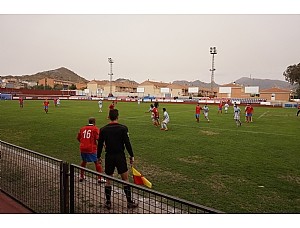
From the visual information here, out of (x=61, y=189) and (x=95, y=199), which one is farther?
(x=95, y=199)

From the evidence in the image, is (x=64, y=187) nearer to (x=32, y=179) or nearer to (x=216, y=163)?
(x=32, y=179)

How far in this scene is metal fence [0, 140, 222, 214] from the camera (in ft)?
12.1

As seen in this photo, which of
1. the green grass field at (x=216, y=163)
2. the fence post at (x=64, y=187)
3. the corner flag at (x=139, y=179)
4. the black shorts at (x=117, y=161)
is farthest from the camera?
the green grass field at (x=216, y=163)

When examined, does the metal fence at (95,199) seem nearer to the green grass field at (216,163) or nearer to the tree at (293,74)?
the green grass field at (216,163)

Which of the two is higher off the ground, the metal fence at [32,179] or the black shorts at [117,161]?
the black shorts at [117,161]

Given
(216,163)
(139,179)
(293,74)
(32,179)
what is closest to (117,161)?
(139,179)

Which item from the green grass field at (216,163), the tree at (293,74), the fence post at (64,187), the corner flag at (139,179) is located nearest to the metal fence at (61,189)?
the fence post at (64,187)

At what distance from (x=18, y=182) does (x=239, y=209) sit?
4629 millimetres

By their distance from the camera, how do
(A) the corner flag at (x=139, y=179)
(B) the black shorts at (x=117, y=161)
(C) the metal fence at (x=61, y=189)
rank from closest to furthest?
(C) the metal fence at (x=61, y=189) → (A) the corner flag at (x=139, y=179) → (B) the black shorts at (x=117, y=161)

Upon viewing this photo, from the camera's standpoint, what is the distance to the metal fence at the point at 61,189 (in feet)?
12.1

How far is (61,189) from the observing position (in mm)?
4340

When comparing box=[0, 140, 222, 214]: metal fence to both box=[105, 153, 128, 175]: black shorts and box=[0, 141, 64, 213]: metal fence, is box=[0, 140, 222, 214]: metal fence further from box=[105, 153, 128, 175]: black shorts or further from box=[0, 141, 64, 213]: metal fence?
box=[105, 153, 128, 175]: black shorts

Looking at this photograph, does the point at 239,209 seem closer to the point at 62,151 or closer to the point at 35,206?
the point at 35,206

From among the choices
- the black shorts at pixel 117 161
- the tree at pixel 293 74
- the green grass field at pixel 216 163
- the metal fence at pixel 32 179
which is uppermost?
the tree at pixel 293 74
